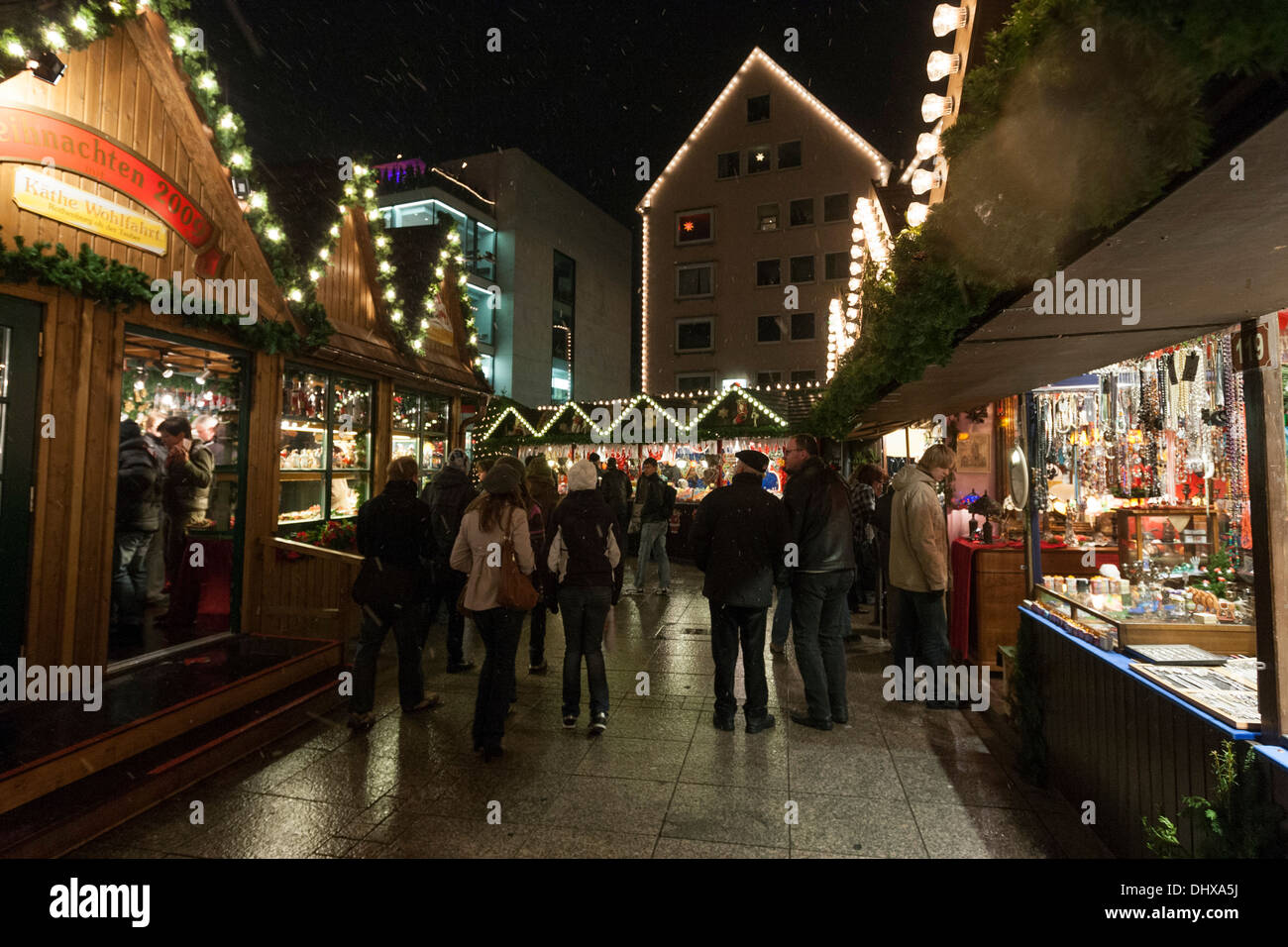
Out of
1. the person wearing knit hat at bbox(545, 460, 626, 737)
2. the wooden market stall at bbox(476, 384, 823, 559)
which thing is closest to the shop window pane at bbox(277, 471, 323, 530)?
the person wearing knit hat at bbox(545, 460, 626, 737)

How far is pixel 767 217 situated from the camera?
26203mm

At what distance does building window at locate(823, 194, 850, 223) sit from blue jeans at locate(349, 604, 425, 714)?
24785mm

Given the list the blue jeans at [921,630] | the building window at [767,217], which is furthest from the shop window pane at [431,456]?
the building window at [767,217]

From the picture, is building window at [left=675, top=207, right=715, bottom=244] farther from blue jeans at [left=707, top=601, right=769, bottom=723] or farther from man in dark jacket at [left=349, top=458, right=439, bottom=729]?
blue jeans at [left=707, top=601, right=769, bottom=723]

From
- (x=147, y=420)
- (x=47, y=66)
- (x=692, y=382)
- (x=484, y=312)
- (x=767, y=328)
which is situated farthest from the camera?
(x=484, y=312)

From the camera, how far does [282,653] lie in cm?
568

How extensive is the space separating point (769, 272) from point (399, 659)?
2437cm

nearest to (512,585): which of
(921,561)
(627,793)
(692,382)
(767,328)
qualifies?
(627,793)

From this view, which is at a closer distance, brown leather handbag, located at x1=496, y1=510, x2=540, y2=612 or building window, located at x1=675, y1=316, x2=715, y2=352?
brown leather handbag, located at x1=496, y1=510, x2=540, y2=612

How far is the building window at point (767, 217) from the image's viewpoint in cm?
2606

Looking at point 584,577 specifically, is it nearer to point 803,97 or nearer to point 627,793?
point 627,793

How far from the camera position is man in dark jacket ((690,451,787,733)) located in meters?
4.77
